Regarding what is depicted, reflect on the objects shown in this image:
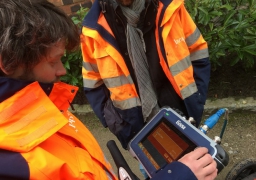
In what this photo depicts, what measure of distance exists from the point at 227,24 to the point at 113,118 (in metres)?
1.48

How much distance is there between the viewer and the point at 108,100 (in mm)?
1856

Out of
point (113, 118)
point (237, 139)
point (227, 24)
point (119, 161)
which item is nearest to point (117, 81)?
point (113, 118)

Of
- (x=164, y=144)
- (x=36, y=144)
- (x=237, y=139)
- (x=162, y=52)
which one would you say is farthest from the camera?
(x=237, y=139)

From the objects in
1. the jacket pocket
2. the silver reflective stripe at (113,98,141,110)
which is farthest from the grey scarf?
the jacket pocket

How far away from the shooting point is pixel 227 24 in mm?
2605

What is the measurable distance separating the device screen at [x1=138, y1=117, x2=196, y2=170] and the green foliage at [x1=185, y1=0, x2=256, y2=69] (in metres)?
1.57

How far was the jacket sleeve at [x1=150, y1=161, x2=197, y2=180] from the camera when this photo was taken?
96cm

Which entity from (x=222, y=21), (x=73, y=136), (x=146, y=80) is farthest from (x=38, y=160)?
(x=222, y=21)

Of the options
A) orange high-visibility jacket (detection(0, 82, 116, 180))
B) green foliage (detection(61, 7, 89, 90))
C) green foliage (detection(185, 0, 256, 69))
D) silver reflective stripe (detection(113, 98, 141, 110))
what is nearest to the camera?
orange high-visibility jacket (detection(0, 82, 116, 180))

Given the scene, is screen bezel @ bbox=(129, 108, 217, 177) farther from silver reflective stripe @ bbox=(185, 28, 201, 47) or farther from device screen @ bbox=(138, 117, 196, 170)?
silver reflective stripe @ bbox=(185, 28, 201, 47)

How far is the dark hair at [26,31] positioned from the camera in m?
0.86

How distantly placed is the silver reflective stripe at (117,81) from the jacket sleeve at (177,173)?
2.57 feet

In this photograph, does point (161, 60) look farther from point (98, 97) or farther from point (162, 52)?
point (98, 97)

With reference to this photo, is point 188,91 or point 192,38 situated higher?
point 192,38
